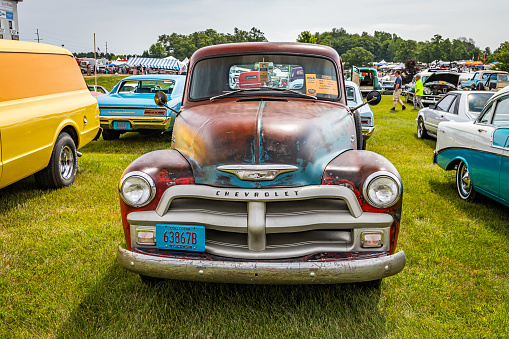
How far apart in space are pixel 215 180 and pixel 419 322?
174 centimetres

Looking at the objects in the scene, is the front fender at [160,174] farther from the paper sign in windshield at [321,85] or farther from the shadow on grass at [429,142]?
the shadow on grass at [429,142]

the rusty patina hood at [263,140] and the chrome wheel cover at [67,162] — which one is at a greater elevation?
the rusty patina hood at [263,140]

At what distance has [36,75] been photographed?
5.65m

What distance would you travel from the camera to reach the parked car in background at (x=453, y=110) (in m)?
8.94

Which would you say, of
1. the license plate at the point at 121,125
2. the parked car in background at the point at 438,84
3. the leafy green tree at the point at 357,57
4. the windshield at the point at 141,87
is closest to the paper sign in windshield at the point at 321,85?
the license plate at the point at 121,125

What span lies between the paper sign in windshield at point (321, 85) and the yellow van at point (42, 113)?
336cm

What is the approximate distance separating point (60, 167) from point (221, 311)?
4.10 m

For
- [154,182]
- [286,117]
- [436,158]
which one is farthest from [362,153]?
[436,158]

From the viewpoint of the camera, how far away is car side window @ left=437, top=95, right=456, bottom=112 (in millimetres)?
9931

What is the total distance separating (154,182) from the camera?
2.91 m

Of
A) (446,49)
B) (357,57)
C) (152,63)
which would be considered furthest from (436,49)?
(152,63)

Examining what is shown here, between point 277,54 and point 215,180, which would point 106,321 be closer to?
point 215,180

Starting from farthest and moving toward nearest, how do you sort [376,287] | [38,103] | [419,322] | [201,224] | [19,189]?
1. [19,189]
2. [38,103]
3. [376,287]
4. [419,322]
5. [201,224]

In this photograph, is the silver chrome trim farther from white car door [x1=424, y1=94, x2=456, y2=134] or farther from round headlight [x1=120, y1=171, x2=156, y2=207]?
white car door [x1=424, y1=94, x2=456, y2=134]
